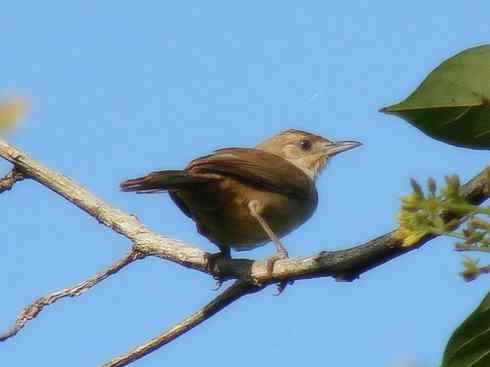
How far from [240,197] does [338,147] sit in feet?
8.36

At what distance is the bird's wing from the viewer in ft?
19.0

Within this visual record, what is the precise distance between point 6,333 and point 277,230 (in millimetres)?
2948

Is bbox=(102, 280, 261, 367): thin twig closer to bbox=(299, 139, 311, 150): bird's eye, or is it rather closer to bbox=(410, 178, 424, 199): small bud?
bbox=(410, 178, 424, 199): small bud

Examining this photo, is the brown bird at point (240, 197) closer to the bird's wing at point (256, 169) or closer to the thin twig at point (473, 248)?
the bird's wing at point (256, 169)

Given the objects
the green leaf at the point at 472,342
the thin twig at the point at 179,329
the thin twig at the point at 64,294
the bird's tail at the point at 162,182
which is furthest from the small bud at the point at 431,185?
the bird's tail at the point at 162,182

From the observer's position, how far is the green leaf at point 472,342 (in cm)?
213

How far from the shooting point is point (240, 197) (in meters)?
5.99

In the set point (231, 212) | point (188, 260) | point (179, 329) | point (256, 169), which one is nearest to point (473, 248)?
point (179, 329)

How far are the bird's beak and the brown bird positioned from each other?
5.31ft

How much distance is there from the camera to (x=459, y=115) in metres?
2.37

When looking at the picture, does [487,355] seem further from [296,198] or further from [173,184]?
[296,198]

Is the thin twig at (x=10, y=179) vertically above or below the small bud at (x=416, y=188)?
above

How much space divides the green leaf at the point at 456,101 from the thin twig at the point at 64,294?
1765mm

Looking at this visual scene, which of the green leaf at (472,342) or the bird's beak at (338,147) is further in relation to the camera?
the bird's beak at (338,147)
